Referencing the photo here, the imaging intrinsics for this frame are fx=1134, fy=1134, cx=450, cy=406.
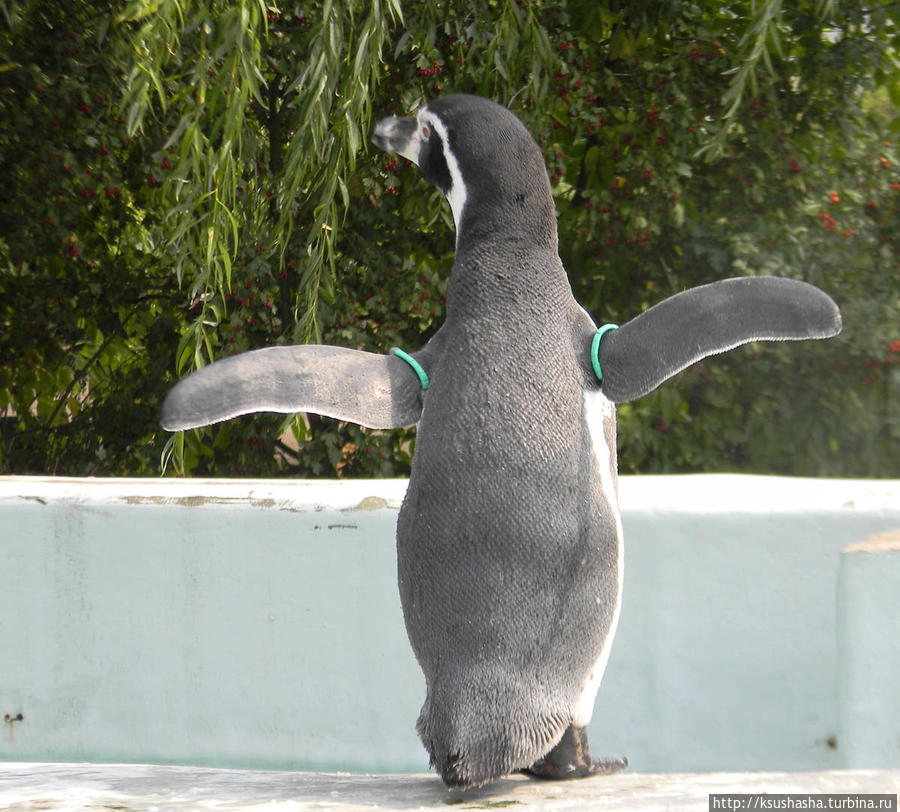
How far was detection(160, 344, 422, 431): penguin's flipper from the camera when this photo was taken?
1001 millimetres

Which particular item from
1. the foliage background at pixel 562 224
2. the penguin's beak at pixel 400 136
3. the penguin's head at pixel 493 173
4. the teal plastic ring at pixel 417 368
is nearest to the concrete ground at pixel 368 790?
the teal plastic ring at pixel 417 368

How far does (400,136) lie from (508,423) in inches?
14.9

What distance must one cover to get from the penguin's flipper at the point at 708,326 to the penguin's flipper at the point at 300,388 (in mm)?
204

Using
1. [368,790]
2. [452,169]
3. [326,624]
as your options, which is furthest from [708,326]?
[326,624]

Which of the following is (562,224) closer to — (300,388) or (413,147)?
(413,147)

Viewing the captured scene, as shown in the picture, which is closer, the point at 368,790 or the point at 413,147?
the point at 368,790

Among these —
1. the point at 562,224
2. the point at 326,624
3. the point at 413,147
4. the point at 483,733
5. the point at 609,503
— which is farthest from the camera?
the point at 562,224

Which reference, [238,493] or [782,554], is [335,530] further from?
[782,554]

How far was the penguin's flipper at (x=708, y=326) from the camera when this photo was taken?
1.02m

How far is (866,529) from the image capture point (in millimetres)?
1406

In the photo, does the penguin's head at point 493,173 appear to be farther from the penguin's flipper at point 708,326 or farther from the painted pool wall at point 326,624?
the painted pool wall at point 326,624

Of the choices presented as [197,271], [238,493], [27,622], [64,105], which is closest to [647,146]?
[197,271]

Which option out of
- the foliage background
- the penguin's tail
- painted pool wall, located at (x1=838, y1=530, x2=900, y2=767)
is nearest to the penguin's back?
the penguin's tail

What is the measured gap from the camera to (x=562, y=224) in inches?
113
